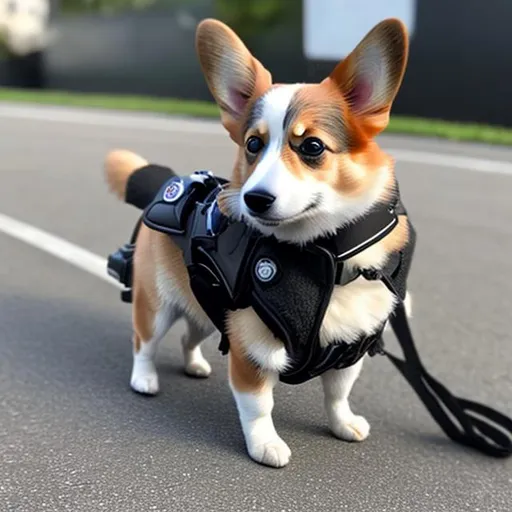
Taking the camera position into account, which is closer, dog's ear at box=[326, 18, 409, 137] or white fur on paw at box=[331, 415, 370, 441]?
dog's ear at box=[326, 18, 409, 137]

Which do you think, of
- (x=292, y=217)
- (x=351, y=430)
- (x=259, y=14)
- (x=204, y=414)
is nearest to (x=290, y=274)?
(x=292, y=217)

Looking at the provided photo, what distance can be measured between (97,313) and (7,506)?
6.27ft

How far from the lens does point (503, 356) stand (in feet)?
12.5

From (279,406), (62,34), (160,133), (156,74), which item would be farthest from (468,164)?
(62,34)

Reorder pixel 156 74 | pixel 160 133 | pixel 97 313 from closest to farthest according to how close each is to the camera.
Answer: pixel 97 313 → pixel 160 133 → pixel 156 74

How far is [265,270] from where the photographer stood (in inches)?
→ 96.3

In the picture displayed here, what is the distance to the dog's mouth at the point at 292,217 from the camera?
7.38 ft

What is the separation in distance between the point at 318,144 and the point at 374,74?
0.29 metres

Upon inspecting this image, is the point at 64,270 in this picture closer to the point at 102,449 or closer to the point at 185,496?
the point at 102,449

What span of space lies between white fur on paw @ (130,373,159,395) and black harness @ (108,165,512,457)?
2.18ft

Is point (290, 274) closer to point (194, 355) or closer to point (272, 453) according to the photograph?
point (272, 453)

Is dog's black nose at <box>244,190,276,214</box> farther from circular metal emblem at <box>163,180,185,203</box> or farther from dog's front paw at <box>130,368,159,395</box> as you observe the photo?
dog's front paw at <box>130,368,159,395</box>

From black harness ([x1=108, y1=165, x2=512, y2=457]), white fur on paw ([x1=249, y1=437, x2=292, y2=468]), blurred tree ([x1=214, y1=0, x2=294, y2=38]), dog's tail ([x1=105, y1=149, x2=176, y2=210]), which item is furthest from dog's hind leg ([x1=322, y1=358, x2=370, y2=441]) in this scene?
blurred tree ([x1=214, y1=0, x2=294, y2=38])

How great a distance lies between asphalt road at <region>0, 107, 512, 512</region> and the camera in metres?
2.54
